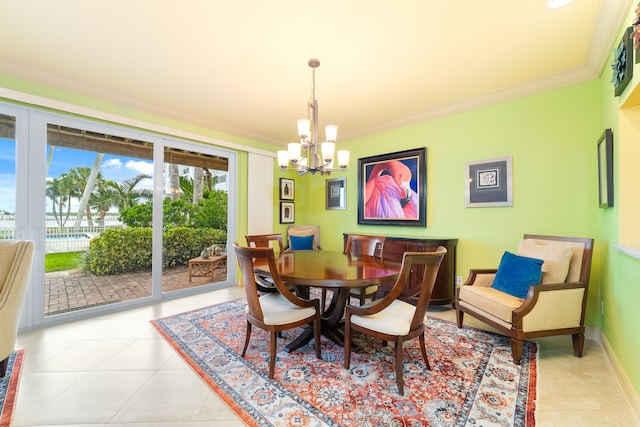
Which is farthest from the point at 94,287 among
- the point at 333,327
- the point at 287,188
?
the point at 287,188

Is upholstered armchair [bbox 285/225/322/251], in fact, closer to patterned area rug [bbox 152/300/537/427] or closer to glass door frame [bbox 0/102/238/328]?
patterned area rug [bbox 152/300/537/427]

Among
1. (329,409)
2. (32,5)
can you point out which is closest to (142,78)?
(32,5)

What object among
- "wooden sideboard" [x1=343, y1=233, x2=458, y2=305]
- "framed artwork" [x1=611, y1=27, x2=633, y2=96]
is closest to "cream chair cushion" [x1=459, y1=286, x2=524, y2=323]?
"wooden sideboard" [x1=343, y1=233, x2=458, y2=305]

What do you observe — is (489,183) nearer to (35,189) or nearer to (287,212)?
(287,212)

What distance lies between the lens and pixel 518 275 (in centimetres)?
240

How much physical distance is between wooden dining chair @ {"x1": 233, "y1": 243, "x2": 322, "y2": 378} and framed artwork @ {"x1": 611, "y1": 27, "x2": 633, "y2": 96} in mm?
2507

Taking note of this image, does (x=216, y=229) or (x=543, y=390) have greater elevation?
(x=216, y=229)

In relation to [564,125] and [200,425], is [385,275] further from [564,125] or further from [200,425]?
[564,125]

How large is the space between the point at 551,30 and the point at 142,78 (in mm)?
3649

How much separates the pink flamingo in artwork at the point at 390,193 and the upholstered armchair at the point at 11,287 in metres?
3.71

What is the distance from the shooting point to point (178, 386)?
5.89 ft

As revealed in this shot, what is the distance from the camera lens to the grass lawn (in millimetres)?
2830

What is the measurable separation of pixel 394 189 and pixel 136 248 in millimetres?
3579

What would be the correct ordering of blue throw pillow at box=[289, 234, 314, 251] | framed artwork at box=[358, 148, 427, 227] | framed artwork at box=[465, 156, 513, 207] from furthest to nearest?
blue throw pillow at box=[289, 234, 314, 251] → framed artwork at box=[358, 148, 427, 227] → framed artwork at box=[465, 156, 513, 207]
